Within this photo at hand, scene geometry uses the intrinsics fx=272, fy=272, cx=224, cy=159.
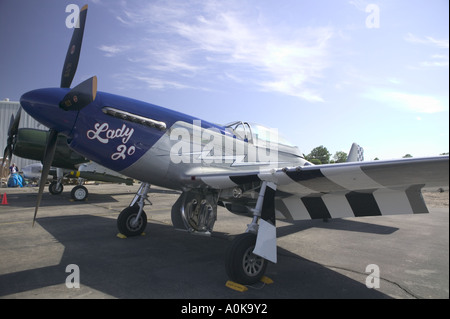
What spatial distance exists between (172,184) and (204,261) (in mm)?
1396

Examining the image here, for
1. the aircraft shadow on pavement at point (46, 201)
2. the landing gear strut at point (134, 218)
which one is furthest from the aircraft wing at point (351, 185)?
the aircraft shadow on pavement at point (46, 201)

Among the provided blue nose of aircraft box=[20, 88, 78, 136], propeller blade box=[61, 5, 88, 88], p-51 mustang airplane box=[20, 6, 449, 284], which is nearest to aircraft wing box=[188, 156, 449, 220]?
p-51 mustang airplane box=[20, 6, 449, 284]

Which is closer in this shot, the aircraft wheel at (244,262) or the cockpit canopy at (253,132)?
the aircraft wheel at (244,262)

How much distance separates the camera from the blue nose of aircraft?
13.0 feet

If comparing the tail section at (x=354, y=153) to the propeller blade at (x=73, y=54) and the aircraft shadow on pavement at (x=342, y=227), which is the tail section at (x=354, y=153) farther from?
the propeller blade at (x=73, y=54)

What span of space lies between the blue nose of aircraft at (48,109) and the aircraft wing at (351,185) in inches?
86.3

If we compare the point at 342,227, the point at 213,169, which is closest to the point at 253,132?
the point at 213,169

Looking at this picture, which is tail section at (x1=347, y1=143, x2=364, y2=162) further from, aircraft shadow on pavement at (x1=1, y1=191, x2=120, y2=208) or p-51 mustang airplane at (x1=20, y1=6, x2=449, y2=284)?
aircraft shadow on pavement at (x1=1, y1=191, x2=120, y2=208)

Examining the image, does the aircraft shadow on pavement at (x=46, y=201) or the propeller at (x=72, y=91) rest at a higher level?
the propeller at (x=72, y=91)

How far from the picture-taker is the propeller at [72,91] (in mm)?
3998

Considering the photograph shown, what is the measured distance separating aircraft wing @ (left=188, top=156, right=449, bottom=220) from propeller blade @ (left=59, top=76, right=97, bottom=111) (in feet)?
6.86

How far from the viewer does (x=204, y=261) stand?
444 cm
